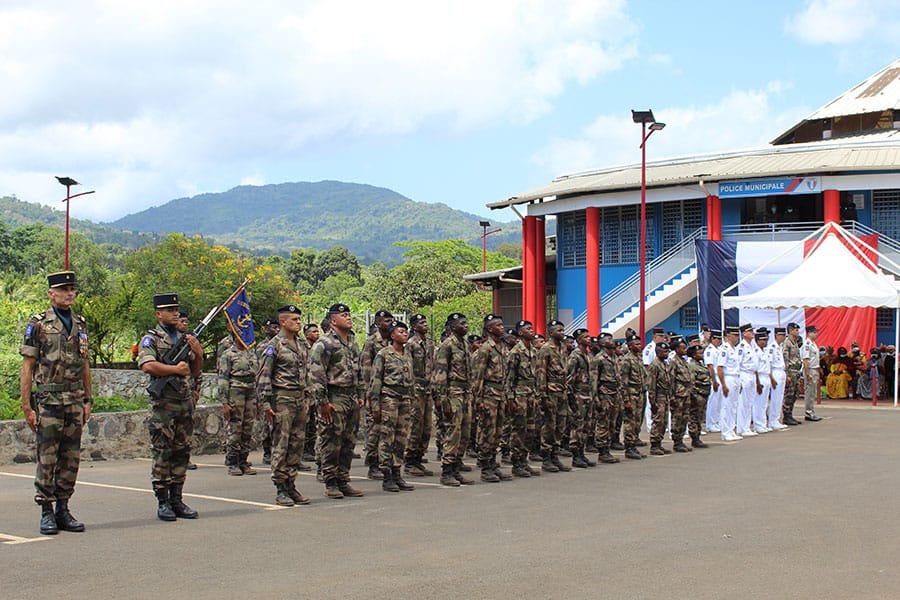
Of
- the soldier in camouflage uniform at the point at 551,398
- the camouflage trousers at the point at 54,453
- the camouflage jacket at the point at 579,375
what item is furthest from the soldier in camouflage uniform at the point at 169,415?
the camouflage jacket at the point at 579,375

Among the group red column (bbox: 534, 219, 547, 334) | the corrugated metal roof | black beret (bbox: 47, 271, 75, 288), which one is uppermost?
the corrugated metal roof

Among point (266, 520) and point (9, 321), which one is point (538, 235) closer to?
point (9, 321)

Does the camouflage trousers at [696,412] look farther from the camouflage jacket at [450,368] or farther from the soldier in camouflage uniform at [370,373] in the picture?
the soldier in camouflage uniform at [370,373]

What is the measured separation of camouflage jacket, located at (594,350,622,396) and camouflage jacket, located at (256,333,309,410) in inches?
207

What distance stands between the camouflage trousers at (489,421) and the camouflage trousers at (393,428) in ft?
3.60

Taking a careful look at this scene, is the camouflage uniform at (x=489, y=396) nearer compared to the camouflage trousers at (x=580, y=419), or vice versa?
the camouflage uniform at (x=489, y=396)

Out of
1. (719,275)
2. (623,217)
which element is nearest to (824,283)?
(719,275)

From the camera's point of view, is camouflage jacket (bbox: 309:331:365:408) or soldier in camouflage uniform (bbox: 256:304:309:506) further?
camouflage jacket (bbox: 309:331:365:408)

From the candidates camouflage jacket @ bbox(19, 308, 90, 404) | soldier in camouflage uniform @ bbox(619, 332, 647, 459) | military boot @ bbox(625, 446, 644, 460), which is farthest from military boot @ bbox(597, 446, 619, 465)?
camouflage jacket @ bbox(19, 308, 90, 404)

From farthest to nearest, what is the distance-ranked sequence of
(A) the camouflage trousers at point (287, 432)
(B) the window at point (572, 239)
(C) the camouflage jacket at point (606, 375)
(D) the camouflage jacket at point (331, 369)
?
(B) the window at point (572, 239) → (C) the camouflage jacket at point (606, 375) → (D) the camouflage jacket at point (331, 369) → (A) the camouflage trousers at point (287, 432)

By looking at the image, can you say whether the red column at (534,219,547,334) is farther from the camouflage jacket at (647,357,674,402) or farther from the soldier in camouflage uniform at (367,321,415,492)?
the soldier in camouflage uniform at (367,321,415,492)

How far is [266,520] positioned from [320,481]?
2679mm

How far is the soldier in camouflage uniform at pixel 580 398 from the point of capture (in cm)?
1381

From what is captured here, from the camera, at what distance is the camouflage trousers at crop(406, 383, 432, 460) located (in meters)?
13.3
